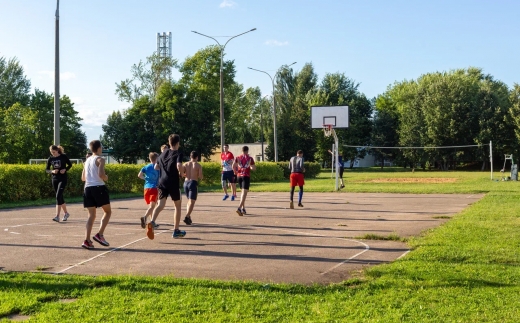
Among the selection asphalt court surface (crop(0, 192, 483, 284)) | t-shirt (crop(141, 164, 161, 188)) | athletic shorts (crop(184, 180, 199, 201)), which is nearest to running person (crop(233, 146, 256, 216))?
asphalt court surface (crop(0, 192, 483, 284))

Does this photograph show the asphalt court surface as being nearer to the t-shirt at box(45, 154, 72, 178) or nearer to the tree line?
the t-shirt at box(45, 154, 72, 178)

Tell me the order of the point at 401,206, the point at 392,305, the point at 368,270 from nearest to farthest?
the point at 392,305 < the point at 368,270 < the point at 401,206

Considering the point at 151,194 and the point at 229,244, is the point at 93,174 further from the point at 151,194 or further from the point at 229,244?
the point at 151,194

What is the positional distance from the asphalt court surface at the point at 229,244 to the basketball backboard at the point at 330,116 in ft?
51.0

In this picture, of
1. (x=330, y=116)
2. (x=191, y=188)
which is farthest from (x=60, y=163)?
(x=330, y=116)

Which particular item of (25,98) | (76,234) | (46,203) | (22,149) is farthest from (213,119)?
(76,234)

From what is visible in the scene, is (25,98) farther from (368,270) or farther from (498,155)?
(368,270)

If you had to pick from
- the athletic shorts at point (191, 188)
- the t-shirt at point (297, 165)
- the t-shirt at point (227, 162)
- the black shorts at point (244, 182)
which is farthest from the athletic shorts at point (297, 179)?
the athletic shorts at point (191, 188)

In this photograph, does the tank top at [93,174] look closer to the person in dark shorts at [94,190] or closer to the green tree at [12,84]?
the person in dark shorts at [94,190]

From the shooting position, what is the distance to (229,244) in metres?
10.5

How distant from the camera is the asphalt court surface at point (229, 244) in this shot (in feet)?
26.5

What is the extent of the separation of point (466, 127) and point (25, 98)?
182 ft

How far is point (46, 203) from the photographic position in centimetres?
2134

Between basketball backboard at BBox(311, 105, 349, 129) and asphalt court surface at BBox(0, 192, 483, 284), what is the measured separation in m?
15.5
